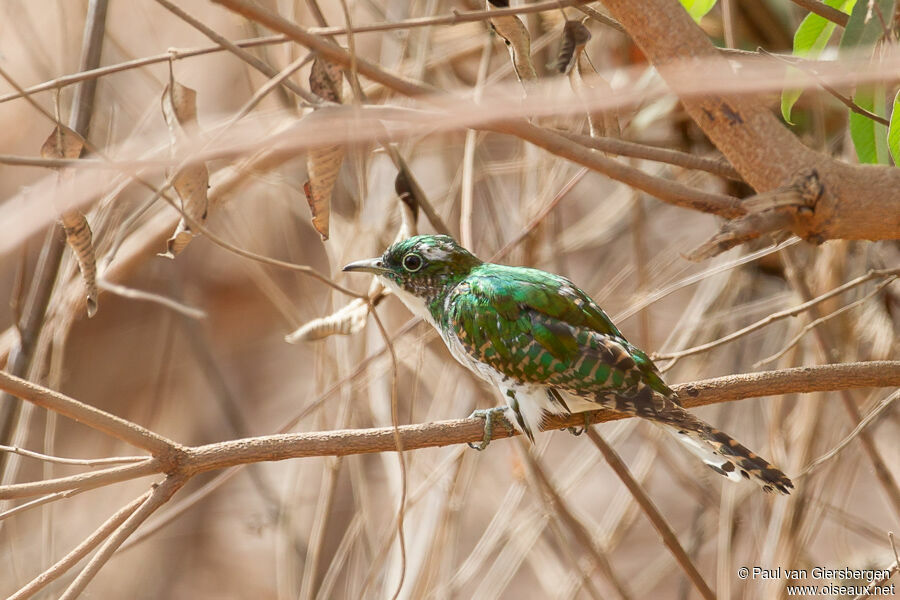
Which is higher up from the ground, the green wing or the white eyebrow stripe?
the white eyebrow stripe

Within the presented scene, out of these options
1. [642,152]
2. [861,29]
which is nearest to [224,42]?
[642,152]

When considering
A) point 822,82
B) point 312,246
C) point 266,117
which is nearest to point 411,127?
point 822,82

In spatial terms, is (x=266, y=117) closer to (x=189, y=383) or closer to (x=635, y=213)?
(x=635, y=213)

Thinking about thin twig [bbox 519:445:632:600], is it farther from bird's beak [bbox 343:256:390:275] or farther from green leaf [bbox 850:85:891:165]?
green leaf [bbox 850:85:891:165]

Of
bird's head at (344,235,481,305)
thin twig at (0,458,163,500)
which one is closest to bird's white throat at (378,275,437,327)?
bird's head at (344,235,481,305)

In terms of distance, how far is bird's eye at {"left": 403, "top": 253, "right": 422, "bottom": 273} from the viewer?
10.3 feet

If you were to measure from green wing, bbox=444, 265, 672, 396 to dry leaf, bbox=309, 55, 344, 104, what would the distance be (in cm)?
77

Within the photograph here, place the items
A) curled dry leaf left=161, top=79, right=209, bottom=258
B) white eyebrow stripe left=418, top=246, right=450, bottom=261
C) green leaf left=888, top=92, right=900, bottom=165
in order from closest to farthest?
1. green leaf left=888, top=92, right=900, bottom=165
2. curled dry leaf left=161, top=79, right=209, bottom=258
3. white eyebrow stripe left=418, top=246, right=450, bottom=261

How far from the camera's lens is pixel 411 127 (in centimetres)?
174

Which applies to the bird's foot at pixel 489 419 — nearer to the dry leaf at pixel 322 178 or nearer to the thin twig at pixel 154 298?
the dry leaf at pixel 322 178

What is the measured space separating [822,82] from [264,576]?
22.5 ft

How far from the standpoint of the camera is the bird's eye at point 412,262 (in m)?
3.15

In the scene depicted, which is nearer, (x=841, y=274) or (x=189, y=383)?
(x=841, y=274)

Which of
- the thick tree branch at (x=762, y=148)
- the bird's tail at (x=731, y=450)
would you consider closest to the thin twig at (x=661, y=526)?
the bird's tail at (x=731, y=450)
